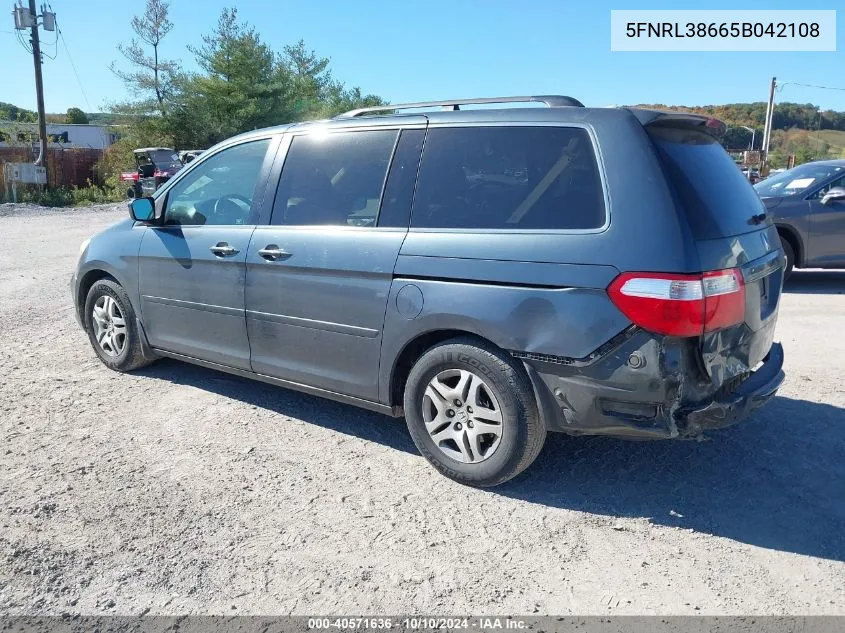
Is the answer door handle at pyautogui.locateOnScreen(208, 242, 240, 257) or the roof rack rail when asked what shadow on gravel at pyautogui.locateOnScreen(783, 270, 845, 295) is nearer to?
the roof rack rail

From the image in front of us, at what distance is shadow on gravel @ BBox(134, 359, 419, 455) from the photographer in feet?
14.1

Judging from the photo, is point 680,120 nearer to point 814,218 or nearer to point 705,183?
point 705,183

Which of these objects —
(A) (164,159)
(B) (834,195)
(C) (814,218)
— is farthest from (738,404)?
(A) (164,159)

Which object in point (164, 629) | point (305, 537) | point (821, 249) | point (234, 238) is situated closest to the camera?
point (164, 629)

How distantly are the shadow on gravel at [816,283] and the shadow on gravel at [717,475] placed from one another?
191 inches

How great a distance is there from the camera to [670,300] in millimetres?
2904

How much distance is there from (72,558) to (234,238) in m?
2.15

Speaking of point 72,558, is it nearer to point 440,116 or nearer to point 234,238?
point 234,238

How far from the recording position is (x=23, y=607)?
263 centimetres

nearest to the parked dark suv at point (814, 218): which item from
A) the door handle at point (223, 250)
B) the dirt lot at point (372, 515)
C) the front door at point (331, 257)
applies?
the dirt lot at point (372, 515)

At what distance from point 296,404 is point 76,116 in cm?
8094

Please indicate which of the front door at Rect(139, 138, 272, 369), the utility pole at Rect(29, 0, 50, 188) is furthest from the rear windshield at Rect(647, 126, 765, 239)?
the utility pole at Rect(29, 0, 50, 188)

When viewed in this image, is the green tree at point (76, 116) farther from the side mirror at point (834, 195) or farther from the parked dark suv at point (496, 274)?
the parked dark suv at point (496, 274)

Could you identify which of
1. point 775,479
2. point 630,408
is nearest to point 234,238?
point 630,408
